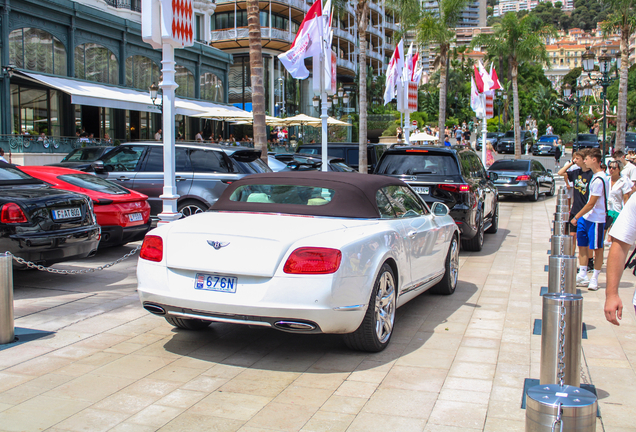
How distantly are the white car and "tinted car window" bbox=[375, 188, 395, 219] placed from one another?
0.04 feet

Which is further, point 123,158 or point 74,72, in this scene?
point 74,72

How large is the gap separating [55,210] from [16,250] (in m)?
0.77

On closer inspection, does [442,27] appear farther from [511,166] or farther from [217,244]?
[217,244]

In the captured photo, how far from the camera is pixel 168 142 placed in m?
8.40

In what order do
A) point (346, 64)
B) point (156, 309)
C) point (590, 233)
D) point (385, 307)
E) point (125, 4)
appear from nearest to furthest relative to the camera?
point (156, 309) < point (385, 307) < point (590, 233) < point (125, 4) < point (346, 64)

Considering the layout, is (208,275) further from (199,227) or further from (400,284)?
(400,284)

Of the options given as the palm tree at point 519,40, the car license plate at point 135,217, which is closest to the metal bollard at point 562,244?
the car license plate at point 135,217

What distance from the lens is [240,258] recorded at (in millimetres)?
4648

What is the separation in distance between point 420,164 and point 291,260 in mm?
6571

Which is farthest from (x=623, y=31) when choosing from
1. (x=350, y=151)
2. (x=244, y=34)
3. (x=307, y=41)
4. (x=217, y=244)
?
(x=244, y=34)

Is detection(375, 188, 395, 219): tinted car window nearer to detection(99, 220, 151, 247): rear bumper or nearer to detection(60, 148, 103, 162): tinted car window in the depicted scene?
detection(99, 220, 151, 247): rear bumper

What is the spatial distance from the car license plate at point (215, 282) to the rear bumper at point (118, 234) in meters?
5.26

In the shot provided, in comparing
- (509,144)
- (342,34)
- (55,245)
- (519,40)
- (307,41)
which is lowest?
(55,245)

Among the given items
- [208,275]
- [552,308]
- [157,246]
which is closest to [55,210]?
[157,246]
